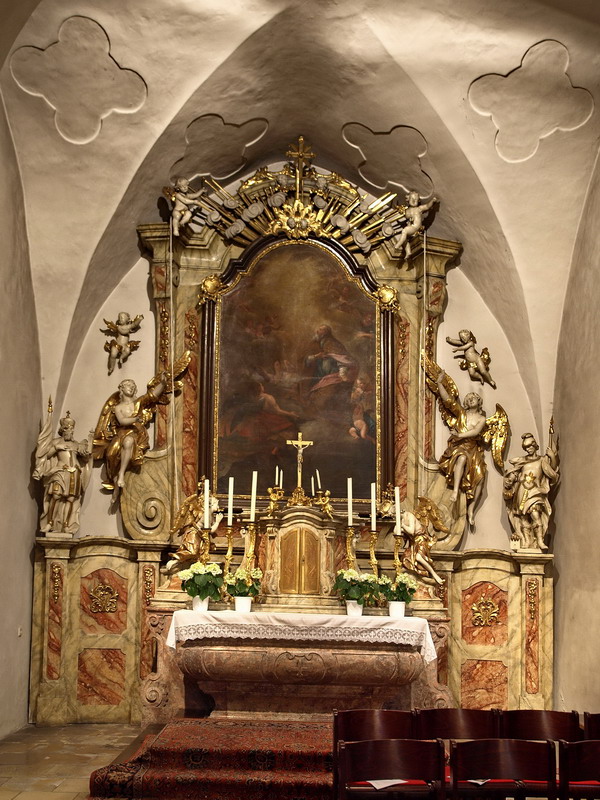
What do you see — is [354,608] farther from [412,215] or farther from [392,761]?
[412,215]

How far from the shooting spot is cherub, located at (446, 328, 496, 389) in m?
11.6

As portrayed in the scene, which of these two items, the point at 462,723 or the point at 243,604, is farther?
the point at 243,604

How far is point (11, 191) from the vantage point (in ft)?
33.8

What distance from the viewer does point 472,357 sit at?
11.6m

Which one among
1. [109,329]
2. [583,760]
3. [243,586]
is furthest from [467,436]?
[583,760]

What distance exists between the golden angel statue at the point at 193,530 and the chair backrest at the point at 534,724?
13.8ft

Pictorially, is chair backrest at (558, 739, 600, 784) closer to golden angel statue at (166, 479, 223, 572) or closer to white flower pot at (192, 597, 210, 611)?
white flower pot at (192, 597, 210, 611)

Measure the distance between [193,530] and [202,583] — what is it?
1188mm

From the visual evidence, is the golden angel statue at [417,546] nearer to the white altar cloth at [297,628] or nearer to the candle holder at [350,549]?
the candle holder at [350,549]

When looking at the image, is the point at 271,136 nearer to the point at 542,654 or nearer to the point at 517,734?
the point at 542,654

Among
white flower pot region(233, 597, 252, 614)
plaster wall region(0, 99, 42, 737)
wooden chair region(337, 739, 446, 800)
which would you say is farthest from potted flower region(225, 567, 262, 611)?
wooden chair region(337, 739, 446, 800)

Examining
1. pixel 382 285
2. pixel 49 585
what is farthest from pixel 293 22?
pixel 49 585

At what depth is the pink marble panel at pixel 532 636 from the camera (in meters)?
10.7

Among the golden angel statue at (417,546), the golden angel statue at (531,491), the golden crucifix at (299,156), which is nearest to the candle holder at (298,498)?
the golden angel statue at (417,546)
